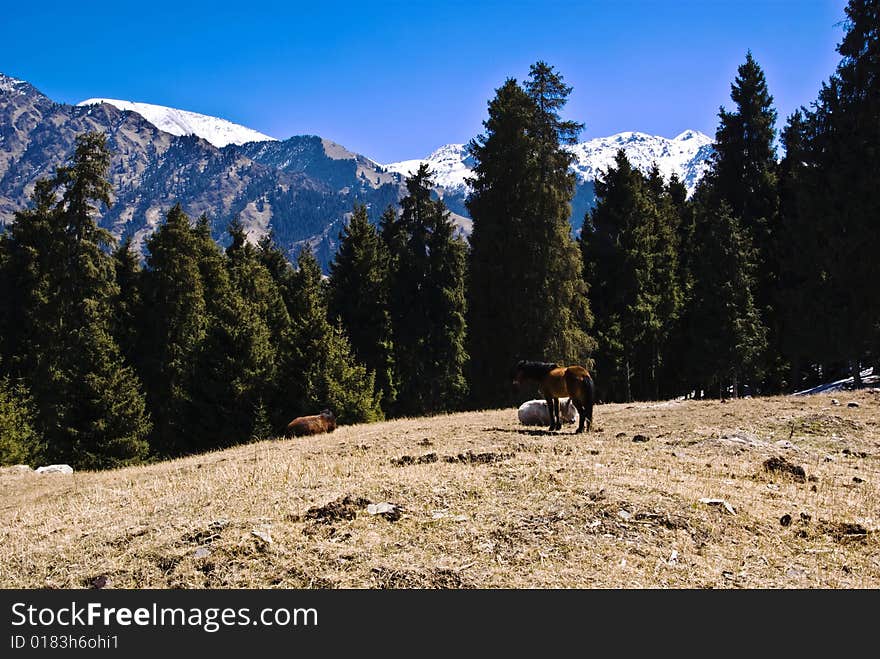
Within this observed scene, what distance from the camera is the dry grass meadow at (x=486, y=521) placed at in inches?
262

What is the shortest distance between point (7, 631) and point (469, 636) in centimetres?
436

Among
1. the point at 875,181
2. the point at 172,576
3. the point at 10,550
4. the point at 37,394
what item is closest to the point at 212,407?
the point at 37,394

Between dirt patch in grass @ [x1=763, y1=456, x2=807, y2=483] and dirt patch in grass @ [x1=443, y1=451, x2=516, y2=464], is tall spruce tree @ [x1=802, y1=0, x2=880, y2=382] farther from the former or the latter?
dirt patch in grass @ [x1=443, y1=451, x2=516, y2=464]

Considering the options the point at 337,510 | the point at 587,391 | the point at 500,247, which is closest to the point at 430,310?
the point at 500,247

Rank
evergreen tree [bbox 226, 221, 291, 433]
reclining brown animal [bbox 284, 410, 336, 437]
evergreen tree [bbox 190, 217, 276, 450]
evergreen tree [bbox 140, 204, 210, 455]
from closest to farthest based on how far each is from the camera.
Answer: reclining brown animal [bbox 284, 410, 336, 437], evergreen tree [bbox 190, 217, 276, 450], evergreen tree [bbox 226, 221, 291, 433], evergreen tree [bbox 140, 204, 210, 455]

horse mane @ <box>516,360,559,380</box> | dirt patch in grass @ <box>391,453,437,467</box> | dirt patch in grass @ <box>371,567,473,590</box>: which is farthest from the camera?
horse mane @ <box>516,360,559,380</box>

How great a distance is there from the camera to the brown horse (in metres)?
14.7

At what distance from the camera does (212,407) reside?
3145 cm

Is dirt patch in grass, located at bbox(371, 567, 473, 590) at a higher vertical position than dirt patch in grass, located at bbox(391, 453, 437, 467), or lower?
lower

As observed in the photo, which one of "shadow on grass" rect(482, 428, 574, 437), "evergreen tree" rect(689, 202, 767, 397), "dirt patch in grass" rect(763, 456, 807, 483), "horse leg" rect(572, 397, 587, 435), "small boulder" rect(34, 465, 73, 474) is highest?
"evergreen tree" rect(689, 202, 767, 397)

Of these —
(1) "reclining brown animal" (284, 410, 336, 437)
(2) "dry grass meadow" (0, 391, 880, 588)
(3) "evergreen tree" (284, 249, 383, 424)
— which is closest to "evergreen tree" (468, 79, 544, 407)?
(3) "evergreen tree" (284, 249, 383, 424)

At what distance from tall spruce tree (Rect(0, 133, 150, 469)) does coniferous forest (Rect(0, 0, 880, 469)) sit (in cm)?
12

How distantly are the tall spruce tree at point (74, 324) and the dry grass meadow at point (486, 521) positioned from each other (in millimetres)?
16178

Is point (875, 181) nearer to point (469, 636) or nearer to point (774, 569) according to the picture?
point (774, 569)
